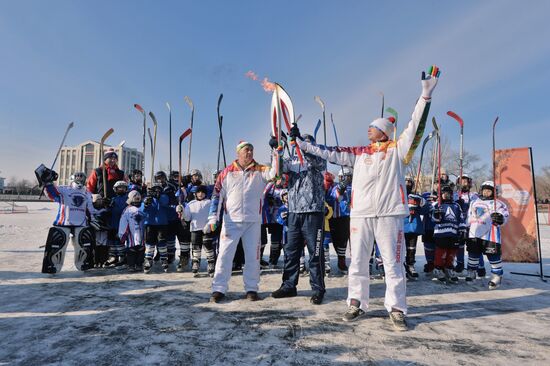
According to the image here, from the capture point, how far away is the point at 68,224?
17.6 feet

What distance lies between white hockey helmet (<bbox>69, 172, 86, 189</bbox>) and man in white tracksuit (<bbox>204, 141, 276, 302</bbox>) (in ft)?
9.56

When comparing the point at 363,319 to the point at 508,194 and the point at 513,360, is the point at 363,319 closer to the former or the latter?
the point at 513,360

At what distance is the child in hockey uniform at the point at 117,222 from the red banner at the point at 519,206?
7.62m

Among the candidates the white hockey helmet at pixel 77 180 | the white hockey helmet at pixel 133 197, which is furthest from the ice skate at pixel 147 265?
the white hockey helmet at pixel 77 180

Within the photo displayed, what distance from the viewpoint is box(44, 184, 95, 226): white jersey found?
17.3ft

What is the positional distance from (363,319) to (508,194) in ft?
17.4

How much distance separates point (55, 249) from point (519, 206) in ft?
29.4

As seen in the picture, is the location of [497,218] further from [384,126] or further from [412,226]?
[384,126]

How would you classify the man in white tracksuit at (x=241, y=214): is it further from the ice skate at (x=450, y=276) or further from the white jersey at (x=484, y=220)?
the white jersey at (x=484, y=220)

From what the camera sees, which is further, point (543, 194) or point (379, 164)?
point (543, 194)

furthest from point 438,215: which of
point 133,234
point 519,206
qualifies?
point 133,234

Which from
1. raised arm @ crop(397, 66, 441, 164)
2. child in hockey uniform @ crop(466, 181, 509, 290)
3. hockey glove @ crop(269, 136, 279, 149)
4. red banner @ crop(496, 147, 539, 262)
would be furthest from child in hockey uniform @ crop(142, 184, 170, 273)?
red banner @ crop(496, 147, 539, 262)

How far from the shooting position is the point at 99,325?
9.93 feet

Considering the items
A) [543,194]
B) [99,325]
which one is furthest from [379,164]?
[543,194]
